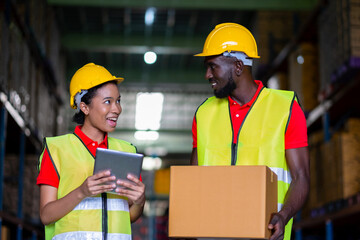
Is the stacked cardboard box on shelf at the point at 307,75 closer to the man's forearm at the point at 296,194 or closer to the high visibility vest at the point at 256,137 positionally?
the high visibility vest at the point at 256,137

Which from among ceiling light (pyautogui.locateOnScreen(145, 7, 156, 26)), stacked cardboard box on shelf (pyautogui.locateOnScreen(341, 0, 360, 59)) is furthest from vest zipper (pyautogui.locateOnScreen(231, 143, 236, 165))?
ceiling light (pyautogui.locateOnScreen(145, 7, 156, 26))

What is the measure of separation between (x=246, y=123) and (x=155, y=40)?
1168cm

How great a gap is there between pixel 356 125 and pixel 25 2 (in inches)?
198

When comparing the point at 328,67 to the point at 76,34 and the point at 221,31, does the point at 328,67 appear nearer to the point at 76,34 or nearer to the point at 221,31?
the point at 221,31

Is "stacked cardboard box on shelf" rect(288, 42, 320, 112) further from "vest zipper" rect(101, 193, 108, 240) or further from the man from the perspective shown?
"vest zipper" rect(101, 193, 108, 240)

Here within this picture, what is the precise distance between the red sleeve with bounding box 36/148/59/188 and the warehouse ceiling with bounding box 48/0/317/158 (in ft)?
26.7

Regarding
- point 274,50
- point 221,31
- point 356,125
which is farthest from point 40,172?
point 274,50

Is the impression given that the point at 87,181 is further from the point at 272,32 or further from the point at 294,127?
the point at 272,32

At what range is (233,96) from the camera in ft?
11.2

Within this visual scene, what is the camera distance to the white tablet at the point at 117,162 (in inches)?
116

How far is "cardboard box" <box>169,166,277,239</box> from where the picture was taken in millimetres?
2695

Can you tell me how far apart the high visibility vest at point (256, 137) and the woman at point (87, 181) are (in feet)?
1.46

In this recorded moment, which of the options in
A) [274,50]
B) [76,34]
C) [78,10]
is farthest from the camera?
[76,34]

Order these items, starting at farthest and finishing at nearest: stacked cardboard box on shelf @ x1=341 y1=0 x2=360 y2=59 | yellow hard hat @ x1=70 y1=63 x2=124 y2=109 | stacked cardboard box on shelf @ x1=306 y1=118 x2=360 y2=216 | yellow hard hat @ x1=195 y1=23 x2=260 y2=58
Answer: stacked cardboard box on shelf @ x1=306 y1=118 x2=360 y2=216 → stacked cardboard box on shelf @ x1=341 y1=0 x2=360 y2=59 → yellow hard hat @ x1=70 y1=63 x2=124 y2=109 → yellow hard hat @ x1=195 y1=23 x2=260 y2=58
